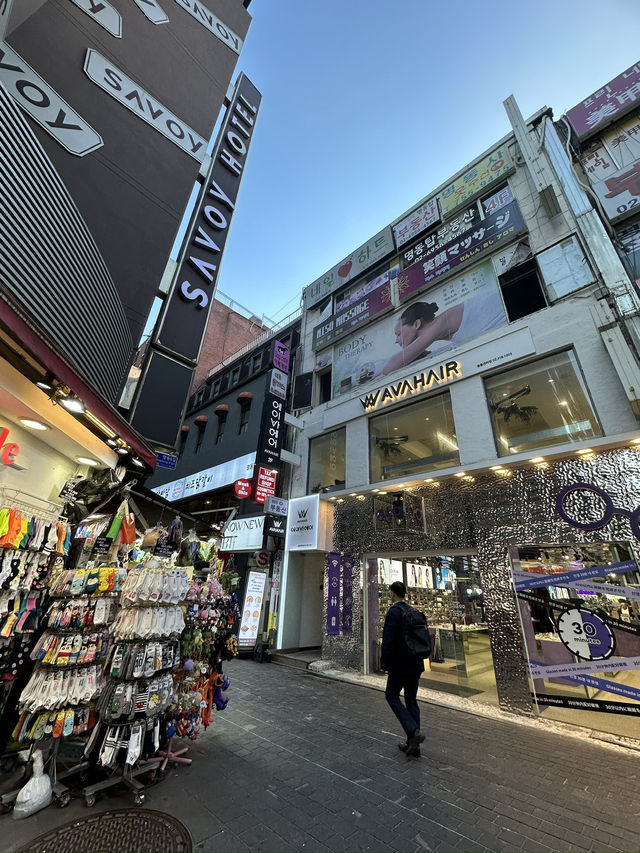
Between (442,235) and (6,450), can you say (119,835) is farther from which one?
(442,235)

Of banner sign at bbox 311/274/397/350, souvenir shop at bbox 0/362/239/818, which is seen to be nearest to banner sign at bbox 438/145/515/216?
banner sign at bbox 311/274/397/350

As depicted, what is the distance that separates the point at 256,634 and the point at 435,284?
1268cm

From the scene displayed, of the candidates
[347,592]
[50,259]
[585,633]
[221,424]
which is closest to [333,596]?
[347,592]

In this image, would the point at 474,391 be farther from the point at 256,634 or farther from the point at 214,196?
the point at 256,634

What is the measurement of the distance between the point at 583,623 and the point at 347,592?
5.68 meters

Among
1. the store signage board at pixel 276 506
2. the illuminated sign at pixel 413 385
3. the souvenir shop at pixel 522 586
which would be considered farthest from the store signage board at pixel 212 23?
the souvenir shop at pixel 522 586

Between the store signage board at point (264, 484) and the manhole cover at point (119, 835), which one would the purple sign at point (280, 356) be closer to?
the store signage board at point (264, 484)

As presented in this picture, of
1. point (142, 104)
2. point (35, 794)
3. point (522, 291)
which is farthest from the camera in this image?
point (522, 291)

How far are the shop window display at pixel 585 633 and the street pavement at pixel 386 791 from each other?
32.2 inches

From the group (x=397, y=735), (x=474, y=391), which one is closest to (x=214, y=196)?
(x=474, y=391)

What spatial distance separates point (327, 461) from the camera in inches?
487

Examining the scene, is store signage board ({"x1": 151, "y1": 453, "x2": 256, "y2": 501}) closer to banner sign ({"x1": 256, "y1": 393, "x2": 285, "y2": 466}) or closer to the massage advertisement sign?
banner sign ({"x1": 256, "y1": 393, "x2": 285, "y2": 466})

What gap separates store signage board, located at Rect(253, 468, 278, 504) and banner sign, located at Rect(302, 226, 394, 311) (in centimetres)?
846

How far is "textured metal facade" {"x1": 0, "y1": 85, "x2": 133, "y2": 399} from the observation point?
13.4 ft
